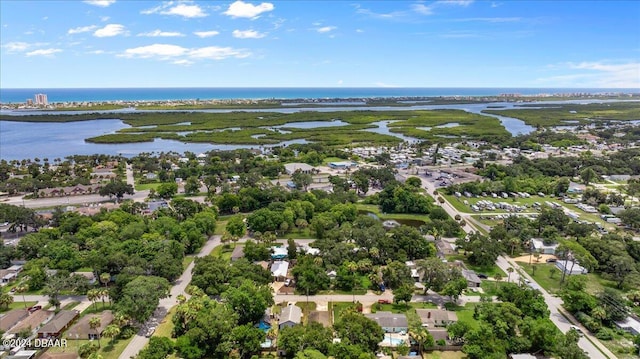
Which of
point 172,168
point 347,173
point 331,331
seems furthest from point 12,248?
point 347,173

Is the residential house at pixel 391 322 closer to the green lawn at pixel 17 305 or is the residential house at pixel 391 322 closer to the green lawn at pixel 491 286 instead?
the green lawn at pixel 491 286

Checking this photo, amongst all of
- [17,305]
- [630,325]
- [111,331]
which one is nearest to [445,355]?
[630,325]

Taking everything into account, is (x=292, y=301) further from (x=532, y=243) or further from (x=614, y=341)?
(x=532, y=243)

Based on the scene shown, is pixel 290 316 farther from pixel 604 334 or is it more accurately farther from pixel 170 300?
pixel 604 334

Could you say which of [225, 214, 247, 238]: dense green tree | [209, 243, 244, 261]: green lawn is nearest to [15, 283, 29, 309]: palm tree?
[209, 243, 244, 261]: green lawn

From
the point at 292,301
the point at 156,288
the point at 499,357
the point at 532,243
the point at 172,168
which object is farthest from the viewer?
the point at 172,168

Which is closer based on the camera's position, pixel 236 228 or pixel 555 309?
pixel 555 309

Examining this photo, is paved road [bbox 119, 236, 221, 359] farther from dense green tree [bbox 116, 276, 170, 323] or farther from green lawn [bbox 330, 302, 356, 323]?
green lawn [bbox 330, 302, 356, 323]
